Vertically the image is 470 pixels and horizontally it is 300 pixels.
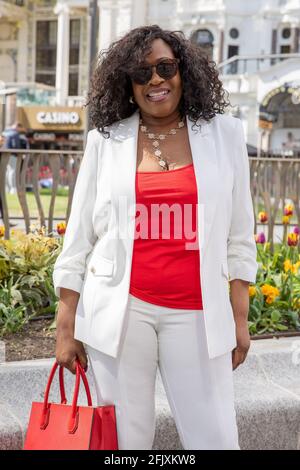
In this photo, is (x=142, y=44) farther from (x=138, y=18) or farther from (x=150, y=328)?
(x=138, y=18)

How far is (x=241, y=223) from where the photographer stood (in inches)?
90.9

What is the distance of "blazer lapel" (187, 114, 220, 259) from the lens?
84.8 inches

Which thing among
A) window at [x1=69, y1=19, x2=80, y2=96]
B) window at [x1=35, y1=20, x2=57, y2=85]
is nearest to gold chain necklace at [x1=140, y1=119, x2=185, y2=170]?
window at [x1=69, y1=19, x2=80, y2=96]

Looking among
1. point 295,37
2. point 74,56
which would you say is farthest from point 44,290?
point 74,56

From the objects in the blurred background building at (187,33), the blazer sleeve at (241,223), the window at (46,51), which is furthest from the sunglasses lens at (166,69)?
the window at (46,51)

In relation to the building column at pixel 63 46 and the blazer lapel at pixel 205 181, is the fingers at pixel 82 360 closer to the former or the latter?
the blazer lapel at pixel 205 181

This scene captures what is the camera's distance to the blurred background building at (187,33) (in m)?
32.5

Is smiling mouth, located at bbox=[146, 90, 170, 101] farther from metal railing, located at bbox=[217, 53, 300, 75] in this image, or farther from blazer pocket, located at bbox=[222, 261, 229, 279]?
metal railing, located at bbox=[217, 53, 300, 75]

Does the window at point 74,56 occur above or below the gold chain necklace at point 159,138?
above

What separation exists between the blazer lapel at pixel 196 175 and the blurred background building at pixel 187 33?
20.9m

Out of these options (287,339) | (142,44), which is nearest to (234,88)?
(287,339)

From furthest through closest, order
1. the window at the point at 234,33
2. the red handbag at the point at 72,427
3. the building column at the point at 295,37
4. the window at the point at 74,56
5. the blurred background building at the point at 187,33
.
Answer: the window at the point at 74,56 → the window at the point at 234,33 → the building column at the point at 295,37 → the blurred background building at the point at 187,33 → the red handbag at the point at 72,427

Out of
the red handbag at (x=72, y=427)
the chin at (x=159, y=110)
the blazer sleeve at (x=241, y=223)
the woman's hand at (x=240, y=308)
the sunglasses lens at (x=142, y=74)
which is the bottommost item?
the red handbag at (x=72, y=427)

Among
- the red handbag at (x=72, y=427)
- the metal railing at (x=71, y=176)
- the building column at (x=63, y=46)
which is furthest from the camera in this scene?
the building column at (x=63, y=46)
